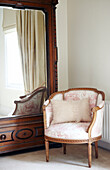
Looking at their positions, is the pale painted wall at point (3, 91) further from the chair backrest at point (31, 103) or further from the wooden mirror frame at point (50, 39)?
the wooden mirror frame at point (50, 39)

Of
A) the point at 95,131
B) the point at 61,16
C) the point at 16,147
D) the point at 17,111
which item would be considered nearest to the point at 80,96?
the point at 95,131

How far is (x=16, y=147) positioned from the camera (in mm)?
3439

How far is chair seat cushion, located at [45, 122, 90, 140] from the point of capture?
2.91m

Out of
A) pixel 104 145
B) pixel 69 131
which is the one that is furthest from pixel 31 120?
pixel 104 145

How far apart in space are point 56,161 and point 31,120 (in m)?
0.65

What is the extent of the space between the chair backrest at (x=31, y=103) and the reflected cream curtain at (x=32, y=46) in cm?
8

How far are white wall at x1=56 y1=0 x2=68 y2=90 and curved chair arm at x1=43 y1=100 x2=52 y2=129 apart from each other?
944 mm

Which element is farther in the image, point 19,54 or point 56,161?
point 19,54

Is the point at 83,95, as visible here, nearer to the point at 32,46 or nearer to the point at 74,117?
the point at 74,117

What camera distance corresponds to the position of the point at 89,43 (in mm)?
3842

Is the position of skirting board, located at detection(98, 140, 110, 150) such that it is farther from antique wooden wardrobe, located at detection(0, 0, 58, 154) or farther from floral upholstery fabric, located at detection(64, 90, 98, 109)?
antique wooden wardrobe, located at detection(0, 0, 58, 154)

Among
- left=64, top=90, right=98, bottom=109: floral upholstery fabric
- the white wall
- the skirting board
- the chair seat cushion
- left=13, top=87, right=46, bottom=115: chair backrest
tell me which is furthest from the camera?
the white wall

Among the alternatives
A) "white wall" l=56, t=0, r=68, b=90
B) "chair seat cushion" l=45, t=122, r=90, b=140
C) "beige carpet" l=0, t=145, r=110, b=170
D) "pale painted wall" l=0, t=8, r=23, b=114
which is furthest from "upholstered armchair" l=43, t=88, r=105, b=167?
"white wall" l=56, t=0, r=68, b=90

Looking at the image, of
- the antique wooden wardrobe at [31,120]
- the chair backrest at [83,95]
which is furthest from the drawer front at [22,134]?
the chair backrest at [83,95]
